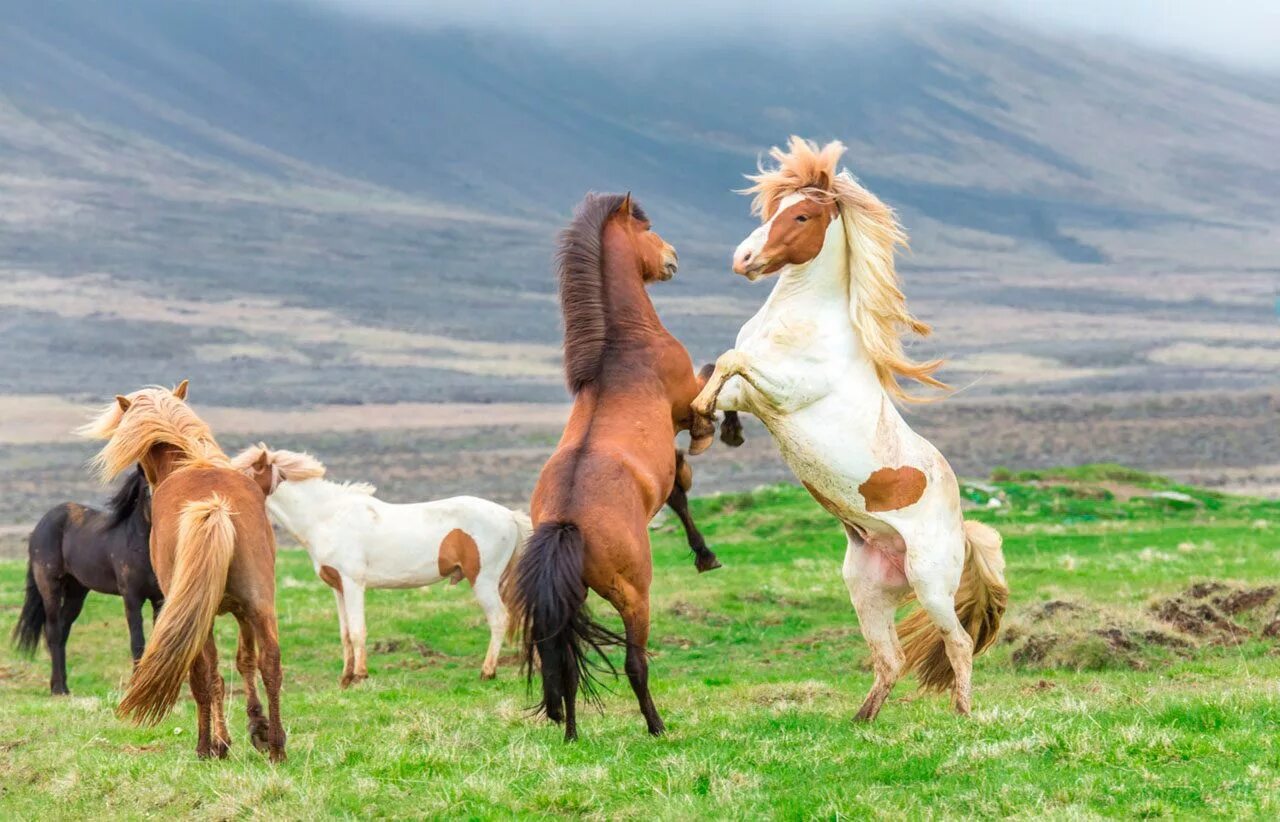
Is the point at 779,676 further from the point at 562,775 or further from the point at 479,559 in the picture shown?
the point at 562,775

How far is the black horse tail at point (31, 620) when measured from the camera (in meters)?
15.3

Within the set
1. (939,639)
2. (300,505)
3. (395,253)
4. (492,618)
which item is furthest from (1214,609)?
(395,253)

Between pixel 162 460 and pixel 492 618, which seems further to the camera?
pixel 492 618

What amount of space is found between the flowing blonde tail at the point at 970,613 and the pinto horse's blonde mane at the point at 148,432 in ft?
15.0

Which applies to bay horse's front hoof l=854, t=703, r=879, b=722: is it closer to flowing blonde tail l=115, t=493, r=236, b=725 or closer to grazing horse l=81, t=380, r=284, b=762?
grazing horse l=81, t=380, r=284, b=762

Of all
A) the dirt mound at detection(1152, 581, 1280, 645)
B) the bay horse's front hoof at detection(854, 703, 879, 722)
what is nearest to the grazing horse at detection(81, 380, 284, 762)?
the bay horse's front hoof at detection(854, 703, 879, 722)

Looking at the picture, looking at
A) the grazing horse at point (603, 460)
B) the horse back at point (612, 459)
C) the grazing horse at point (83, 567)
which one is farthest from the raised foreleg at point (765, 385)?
the grazing horse at point (83, 567)

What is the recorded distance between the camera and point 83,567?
14883 mm

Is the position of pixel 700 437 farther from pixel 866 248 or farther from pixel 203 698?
pixel 203 698

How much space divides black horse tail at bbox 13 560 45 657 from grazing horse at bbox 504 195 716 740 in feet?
27.9

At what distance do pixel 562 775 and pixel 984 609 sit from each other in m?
3.61

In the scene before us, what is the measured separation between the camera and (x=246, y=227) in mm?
133625

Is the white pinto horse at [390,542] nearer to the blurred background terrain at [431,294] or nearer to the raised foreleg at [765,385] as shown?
the raised foreleg at [765,385]

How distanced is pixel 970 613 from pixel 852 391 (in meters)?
1.90
